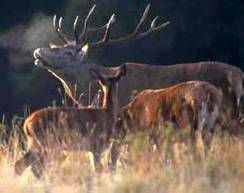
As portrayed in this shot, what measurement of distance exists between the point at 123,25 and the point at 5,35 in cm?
239

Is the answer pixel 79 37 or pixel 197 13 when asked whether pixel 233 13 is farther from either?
pixel 79 37

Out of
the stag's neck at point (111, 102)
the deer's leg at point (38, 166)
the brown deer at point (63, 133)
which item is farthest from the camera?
the stag's neck at point (111, 102)

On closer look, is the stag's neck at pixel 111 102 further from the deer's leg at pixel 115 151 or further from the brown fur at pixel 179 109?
the brown fur at pixel 179 109

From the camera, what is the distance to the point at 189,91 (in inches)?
567

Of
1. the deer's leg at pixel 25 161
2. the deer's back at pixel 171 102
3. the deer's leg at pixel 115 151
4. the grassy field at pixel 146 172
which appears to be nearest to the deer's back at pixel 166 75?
the deer's back at pixel 171 102

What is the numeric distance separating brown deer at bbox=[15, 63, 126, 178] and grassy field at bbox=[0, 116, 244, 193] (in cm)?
14

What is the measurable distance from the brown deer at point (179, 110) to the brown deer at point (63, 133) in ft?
1.76

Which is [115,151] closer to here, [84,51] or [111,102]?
[111,102]

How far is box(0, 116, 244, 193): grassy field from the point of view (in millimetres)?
11445

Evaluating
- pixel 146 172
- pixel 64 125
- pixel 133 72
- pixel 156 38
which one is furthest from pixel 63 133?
pixel 156 38

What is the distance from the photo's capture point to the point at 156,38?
75.6 feet

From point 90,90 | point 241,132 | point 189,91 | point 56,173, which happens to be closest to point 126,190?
point 56,173

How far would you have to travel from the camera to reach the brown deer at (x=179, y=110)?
14.3 metres

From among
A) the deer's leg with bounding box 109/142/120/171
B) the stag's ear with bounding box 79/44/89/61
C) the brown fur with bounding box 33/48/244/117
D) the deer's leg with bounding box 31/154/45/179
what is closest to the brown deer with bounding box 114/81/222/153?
the deer's leg with bounding box 109/142/120/171
